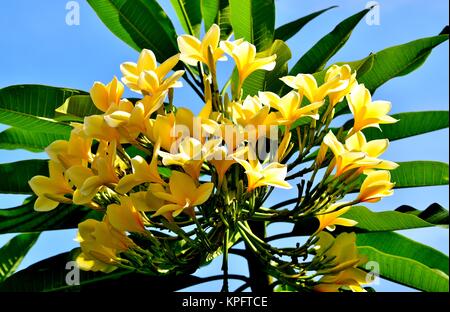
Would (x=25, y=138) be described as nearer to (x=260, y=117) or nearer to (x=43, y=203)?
(x=43, y=203)

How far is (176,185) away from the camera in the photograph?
130 centimetres

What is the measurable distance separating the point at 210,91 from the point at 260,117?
0.18 meters

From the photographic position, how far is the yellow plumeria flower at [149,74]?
139cm

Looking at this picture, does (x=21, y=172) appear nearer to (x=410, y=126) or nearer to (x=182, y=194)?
(x=182, y=194)

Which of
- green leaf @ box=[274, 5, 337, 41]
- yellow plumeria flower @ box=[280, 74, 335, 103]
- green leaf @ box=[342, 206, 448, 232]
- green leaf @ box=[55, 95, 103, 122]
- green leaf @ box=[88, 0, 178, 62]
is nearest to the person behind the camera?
yellow plumeria flower @ box=[280, 74, 335, 103]

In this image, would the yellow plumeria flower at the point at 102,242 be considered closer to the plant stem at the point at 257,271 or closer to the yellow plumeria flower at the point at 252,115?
the yellow plumeria flower at the point at 252,115

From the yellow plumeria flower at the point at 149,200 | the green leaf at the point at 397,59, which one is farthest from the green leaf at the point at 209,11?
the yellow plumeria flower at the point at 149,200

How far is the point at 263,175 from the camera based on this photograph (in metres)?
1.29

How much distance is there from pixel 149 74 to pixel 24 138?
839 millimetres

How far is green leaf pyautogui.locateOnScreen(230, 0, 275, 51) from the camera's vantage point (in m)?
1.94

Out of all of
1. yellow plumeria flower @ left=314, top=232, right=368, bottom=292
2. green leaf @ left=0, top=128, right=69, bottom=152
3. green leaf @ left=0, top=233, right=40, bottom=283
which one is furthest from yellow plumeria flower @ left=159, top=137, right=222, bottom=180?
green leaf @ left=0, top=233, right=40, bottom=283

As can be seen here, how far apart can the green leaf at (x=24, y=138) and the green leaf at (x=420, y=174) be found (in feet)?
3.74

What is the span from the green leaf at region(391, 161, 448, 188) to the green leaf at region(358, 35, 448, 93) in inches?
11.6

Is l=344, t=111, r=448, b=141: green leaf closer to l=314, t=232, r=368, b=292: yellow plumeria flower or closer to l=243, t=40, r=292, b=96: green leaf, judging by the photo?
l=243, t=40, r=292, b=96: green leaf
